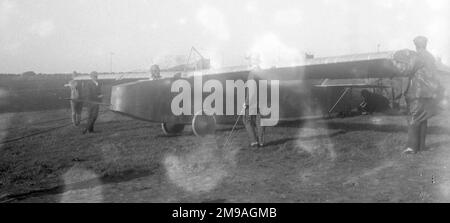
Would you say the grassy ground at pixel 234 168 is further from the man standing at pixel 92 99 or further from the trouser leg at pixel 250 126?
the man standing at pixel 92 99

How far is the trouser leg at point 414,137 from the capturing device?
766 centimetres

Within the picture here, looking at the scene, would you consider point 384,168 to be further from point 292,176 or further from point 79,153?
point 79,153

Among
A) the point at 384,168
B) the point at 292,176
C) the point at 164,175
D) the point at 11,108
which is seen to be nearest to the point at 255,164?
the point at 292,176

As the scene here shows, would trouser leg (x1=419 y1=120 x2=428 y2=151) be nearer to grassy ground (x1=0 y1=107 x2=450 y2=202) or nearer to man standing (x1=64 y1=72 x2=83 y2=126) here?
grassy ground (x1=0 y1=107 x2=450 y2=202)

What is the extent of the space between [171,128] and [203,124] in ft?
3.80

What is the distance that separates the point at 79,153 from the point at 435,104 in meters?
8.02

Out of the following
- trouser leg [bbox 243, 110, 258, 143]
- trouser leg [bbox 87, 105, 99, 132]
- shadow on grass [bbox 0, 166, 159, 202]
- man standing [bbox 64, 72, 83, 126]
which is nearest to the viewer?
shadow on grass [bbox 0, 166, 159, 202]

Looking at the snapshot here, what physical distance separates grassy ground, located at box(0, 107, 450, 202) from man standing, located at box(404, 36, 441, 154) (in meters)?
0.67

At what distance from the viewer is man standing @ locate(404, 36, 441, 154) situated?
24.6 ft

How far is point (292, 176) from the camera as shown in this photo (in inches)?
277

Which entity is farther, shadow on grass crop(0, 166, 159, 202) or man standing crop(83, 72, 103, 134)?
man standing crop(83, 72, 103, 134)

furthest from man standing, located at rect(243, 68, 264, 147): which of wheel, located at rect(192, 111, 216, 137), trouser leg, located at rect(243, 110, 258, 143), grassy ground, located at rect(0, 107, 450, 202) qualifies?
wheel, located at rect(192, 111, 216, 137)

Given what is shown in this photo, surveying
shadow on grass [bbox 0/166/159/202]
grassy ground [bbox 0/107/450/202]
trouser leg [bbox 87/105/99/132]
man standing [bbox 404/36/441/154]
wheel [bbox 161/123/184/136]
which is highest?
man standing [bbox 404/36/441/154]

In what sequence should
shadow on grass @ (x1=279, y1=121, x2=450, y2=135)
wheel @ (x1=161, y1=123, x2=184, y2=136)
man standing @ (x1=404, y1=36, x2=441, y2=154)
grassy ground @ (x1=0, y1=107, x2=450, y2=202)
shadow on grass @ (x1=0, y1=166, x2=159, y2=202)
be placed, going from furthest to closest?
wheel @ (x1=161, y1=123, x2=184, y2=136)
shadow on grass @ (x1=279, y1=121, x2=450, y2=135)
man standing @ (x1=404, y1=36, x2=441, y2=154)
shadow on grass @ (x1=0, y1=166, x2=159, y2=202)
grassy ground @ (x1=0, y1=107, x2=450, y2=202)
